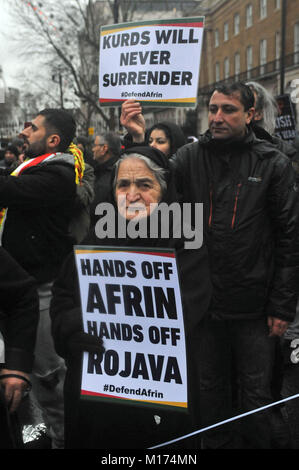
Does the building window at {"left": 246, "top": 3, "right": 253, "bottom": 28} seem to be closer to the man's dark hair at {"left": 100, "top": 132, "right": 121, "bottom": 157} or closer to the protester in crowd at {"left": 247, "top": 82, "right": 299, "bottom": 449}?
the man's dark hair at {"left": 100, "top": 132, "right": 121, "bottom": 157}

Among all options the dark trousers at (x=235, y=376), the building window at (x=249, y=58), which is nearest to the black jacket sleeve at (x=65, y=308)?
the dark trousers at (x=235, y=376)

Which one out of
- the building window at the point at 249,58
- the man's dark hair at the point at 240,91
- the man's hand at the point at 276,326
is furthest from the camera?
the building window at the point at 249,58

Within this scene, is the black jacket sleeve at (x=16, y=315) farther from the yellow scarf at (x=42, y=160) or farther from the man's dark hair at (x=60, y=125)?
the man's dark hair at (x=60, y=125)

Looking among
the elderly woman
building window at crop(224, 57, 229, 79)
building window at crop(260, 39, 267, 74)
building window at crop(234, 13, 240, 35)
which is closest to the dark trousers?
the elderly woman

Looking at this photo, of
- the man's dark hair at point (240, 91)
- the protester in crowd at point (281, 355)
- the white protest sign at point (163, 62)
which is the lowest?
the protester in crowd at point (281, 355)

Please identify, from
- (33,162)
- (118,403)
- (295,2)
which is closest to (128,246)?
(118,403)

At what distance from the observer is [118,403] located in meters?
1.92

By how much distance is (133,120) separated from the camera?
2.85 metres

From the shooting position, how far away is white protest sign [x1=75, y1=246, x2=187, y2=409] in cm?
189

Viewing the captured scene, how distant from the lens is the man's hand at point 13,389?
1790 mm

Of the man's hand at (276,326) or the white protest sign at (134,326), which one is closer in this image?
the white protest sign at (134,326)

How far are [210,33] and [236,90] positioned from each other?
48.3 meters

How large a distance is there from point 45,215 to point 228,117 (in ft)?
4.04
